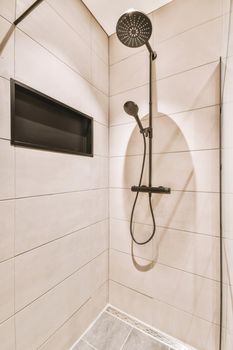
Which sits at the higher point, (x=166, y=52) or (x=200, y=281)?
(x=166, y=52)

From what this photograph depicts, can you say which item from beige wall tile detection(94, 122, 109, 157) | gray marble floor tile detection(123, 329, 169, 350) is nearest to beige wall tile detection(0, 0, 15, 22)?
beige wall tile detection(94, 122, 109, 157)

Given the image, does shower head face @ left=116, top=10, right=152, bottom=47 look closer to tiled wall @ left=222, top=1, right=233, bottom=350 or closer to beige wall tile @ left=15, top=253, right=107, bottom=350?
tiled wall @ left=222, top=1, right=233, bottom=350

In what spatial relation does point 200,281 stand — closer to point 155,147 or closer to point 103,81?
point 155,147

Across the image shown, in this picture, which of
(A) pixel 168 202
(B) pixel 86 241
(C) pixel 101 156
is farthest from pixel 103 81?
(B) pixel 86 241

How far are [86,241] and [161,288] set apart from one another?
0.67m

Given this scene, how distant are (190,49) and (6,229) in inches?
61.6

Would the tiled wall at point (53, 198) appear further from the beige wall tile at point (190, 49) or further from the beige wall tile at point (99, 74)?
the beige wall tile at point (190, 49)

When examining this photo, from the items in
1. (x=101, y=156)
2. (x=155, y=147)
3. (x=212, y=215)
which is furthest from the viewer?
(x=101, y=156)

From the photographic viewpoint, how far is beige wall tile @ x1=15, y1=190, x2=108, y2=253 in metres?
0.87

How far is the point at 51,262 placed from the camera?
3.36ft

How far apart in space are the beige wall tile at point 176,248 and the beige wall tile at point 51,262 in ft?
0.85

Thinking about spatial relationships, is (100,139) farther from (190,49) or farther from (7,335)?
(7,335)

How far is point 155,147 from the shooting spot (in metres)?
1.31

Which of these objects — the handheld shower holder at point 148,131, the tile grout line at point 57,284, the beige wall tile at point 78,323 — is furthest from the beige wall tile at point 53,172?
the beige wall tile at point 78,323
